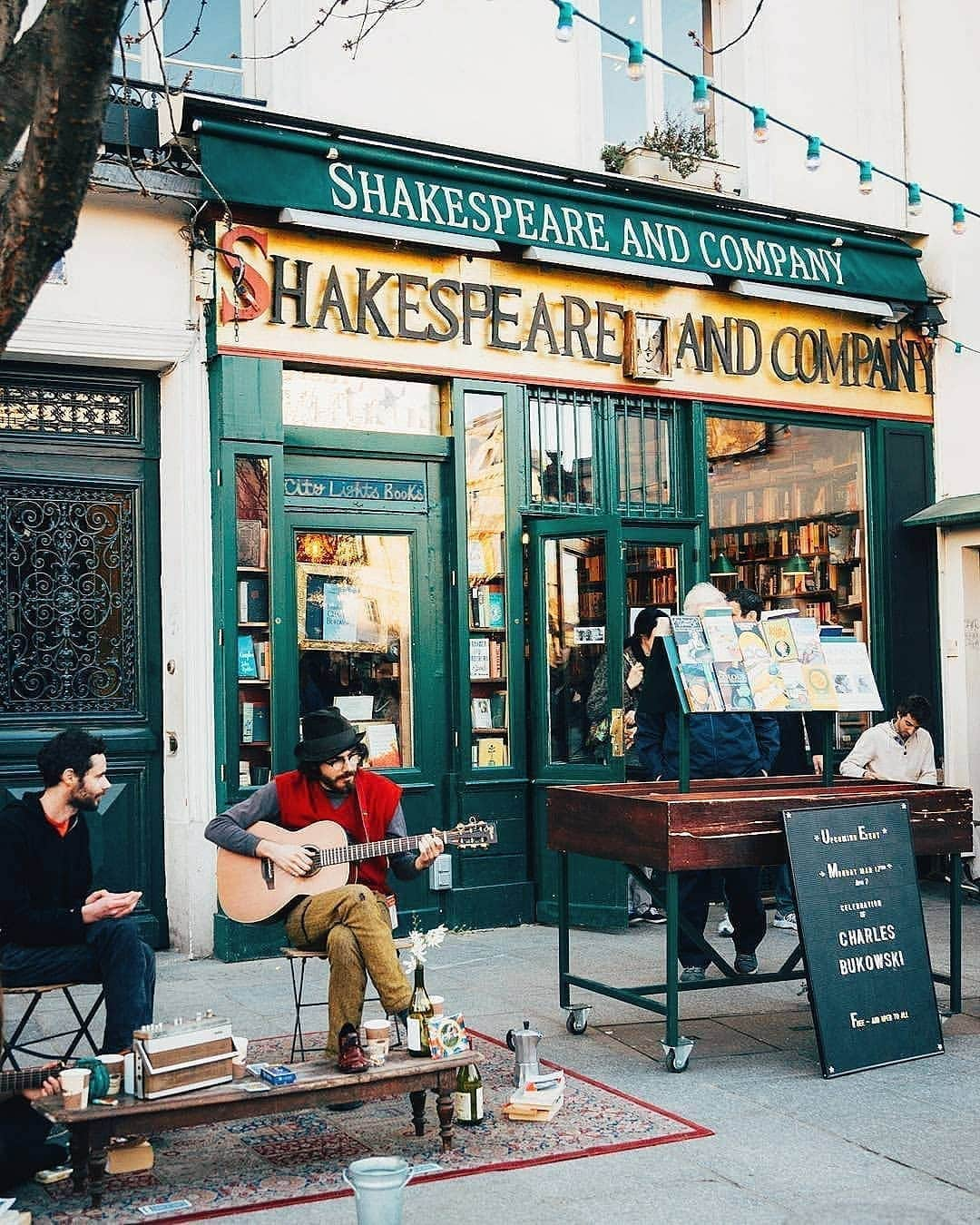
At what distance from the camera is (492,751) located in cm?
932

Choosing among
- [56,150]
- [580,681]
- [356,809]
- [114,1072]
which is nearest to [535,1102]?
[356,809]

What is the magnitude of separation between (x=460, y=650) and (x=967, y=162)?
18.4 feet

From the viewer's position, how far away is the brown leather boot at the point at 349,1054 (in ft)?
15.7

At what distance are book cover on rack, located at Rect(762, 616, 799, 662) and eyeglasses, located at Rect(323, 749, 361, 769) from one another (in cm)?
200

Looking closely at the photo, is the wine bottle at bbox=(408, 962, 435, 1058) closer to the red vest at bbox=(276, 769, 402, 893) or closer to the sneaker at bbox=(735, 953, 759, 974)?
the red vest at bbox=(276, 769, 402, 893)

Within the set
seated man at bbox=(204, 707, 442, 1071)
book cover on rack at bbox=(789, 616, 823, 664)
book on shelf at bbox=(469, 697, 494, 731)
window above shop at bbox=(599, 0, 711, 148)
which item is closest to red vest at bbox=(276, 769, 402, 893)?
seated man at bbox=(204, 707, 442, 1071)

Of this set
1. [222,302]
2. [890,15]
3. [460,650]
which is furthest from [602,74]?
[460,650]

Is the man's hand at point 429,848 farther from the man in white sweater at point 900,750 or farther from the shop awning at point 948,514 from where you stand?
the shop awning at point 948,514

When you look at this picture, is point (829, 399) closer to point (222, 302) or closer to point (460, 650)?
point (460, 650)

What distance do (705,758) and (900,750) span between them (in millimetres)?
2595

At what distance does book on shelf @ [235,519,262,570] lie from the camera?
27.8 ft

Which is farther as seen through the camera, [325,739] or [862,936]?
[862,936]

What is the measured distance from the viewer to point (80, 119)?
4051 millimetres

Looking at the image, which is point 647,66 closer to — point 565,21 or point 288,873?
point 565,21
